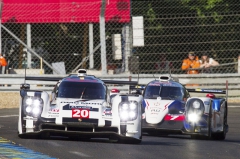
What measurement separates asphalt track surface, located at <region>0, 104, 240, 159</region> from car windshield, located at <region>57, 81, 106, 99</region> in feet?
2.47

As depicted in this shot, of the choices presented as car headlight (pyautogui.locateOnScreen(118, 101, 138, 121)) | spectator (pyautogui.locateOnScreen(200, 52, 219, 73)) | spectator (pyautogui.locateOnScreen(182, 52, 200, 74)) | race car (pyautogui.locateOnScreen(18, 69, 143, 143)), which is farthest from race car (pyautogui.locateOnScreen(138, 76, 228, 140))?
spectator (pyautogui.locateOnScreen(200, 52, 219, 73))

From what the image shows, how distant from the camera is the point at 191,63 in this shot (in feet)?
81.2

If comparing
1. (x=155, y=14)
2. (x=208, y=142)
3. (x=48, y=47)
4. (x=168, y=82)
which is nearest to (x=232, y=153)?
(x=208, y=142)

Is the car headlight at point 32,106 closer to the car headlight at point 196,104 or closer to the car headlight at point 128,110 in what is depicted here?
the car headlight at point 128,110

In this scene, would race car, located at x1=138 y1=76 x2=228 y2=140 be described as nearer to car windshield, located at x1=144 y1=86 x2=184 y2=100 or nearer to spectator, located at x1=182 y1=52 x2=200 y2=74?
car windshield, located at x1=144 y1=86 x2=184 y2=100

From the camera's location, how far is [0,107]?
71.2ft

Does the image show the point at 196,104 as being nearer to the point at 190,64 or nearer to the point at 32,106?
the point at 32,106

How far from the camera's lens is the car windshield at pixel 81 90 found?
1315cm

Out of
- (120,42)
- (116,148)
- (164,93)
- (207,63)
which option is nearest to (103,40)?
(120,42)

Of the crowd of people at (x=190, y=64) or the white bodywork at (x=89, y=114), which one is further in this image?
the crowd of people at (x=190, y=64)

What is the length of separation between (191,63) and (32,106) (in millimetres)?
13021

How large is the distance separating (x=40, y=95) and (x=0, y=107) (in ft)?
31.3

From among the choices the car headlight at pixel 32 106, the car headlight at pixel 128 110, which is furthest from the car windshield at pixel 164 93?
the car headlight at pixel 32 106

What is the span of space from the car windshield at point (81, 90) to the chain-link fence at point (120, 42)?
9.26 meters
